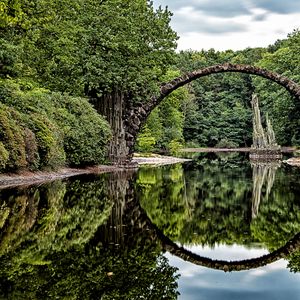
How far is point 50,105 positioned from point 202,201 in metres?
10.2

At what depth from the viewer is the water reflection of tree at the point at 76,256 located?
502 cm

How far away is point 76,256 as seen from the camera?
6465 millimetres

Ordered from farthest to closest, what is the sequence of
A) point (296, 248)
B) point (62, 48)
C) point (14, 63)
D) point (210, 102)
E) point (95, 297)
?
point (210, 102)
point (62, 48)
point (14, 63)
point (296, 248)
point (95, 297)

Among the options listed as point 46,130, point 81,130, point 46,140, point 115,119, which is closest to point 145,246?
point 46,140

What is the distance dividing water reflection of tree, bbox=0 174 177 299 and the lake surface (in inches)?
0.4

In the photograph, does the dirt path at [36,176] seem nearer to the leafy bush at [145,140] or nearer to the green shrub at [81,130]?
the green shrub at [81,130]

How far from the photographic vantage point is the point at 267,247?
7602 mm

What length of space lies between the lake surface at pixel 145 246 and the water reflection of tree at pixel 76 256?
1 centimetres

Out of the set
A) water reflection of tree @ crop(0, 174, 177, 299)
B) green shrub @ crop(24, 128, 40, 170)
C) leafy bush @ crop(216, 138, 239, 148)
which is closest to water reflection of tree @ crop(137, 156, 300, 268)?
water reflection of tree @ crop(0, 174, 177, 299)

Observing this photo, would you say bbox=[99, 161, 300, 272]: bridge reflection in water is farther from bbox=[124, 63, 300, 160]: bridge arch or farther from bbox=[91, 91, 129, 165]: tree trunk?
bbox=[124, 63, 300, 160]: bridge arch

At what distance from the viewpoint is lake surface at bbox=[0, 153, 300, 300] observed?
5.20 m

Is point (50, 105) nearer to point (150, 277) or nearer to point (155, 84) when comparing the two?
point (155, 84)

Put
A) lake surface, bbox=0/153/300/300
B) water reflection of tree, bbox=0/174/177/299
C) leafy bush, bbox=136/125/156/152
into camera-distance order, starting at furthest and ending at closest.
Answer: leafy bush, bbox=136/125/156/152, lake surface, bbox=0/153/300/300, water reflection of tree, bbox=0/174/177/299

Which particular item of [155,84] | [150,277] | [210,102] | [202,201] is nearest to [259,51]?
[210,102]
